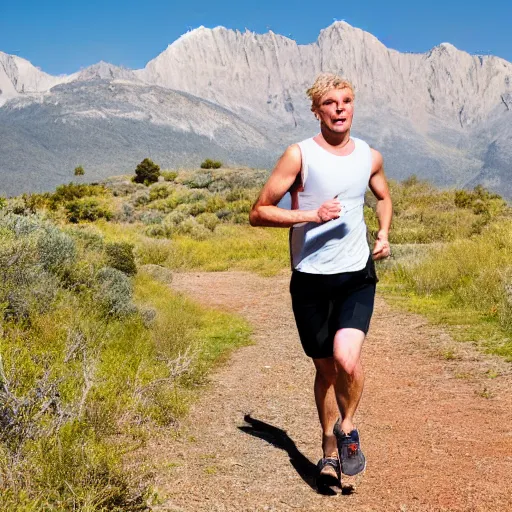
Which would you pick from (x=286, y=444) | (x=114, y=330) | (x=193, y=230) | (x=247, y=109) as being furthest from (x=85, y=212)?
(x=247, y=109)

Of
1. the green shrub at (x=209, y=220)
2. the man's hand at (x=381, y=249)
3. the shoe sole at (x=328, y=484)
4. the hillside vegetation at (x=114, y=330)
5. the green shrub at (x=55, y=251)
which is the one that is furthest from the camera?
the green shrub at (x=209, y=220)

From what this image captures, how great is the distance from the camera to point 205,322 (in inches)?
324

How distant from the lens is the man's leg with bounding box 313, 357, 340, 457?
3.60 m

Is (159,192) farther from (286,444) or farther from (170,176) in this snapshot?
(286,444)

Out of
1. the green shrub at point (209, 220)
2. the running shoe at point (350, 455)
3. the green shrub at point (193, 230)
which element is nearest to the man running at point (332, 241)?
the running shoe at point (350, 455)

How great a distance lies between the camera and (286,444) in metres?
4.25

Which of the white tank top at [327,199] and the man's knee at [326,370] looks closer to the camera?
the white tank top at [327,199]

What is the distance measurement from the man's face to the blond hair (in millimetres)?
27

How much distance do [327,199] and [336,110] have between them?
1.57ft

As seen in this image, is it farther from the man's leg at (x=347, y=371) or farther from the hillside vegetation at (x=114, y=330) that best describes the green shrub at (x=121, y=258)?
the man's leg at (x=347, y=371)

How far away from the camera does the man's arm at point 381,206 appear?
3.59 metres

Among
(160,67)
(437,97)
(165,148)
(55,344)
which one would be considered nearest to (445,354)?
(55,344)

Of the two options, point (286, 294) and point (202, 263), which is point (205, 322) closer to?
point (286, 294)

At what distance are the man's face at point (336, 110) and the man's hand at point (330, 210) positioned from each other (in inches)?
17.7
